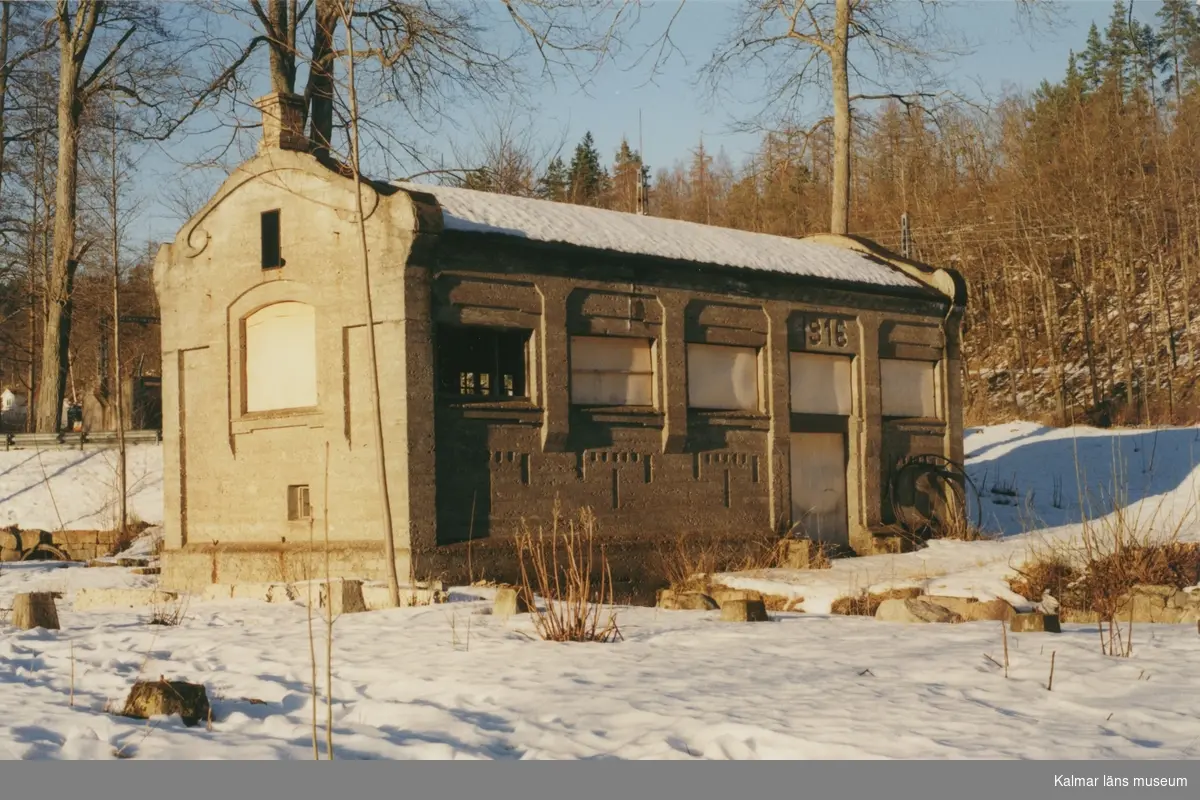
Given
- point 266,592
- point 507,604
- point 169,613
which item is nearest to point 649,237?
point 266,592

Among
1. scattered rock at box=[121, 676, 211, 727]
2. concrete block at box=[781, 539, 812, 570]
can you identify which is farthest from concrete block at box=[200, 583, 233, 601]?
scattered rock at box=[121, 676, 211, 727]

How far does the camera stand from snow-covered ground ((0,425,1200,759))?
730 cm

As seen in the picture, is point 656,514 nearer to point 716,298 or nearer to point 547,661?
point 716,298

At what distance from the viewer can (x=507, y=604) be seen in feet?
43.6

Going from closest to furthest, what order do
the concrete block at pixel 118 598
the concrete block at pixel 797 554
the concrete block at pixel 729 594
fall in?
the concrete block at pixel 118 598
the concrete block at pixel 729 594
the concrete block at pixel 797 554

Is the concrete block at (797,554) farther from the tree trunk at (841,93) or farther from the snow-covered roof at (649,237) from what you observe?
the tree trunk at (841,93)

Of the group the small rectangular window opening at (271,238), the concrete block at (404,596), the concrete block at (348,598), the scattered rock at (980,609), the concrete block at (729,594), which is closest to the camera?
the scattered rock at (980,609)

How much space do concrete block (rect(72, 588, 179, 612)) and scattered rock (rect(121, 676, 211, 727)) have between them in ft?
25.8

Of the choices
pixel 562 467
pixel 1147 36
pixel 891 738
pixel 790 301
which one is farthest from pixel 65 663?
pixel 1147 36

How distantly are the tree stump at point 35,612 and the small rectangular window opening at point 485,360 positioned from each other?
6.30 metres

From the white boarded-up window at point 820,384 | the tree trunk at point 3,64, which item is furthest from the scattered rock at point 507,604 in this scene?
the tree trunk at point 3,64

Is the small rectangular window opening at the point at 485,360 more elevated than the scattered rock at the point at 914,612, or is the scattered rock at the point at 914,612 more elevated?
the small rectangular window opening at the point at 485,360

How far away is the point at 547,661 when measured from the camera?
10211mm

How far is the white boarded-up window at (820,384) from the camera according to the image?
22375 mm
